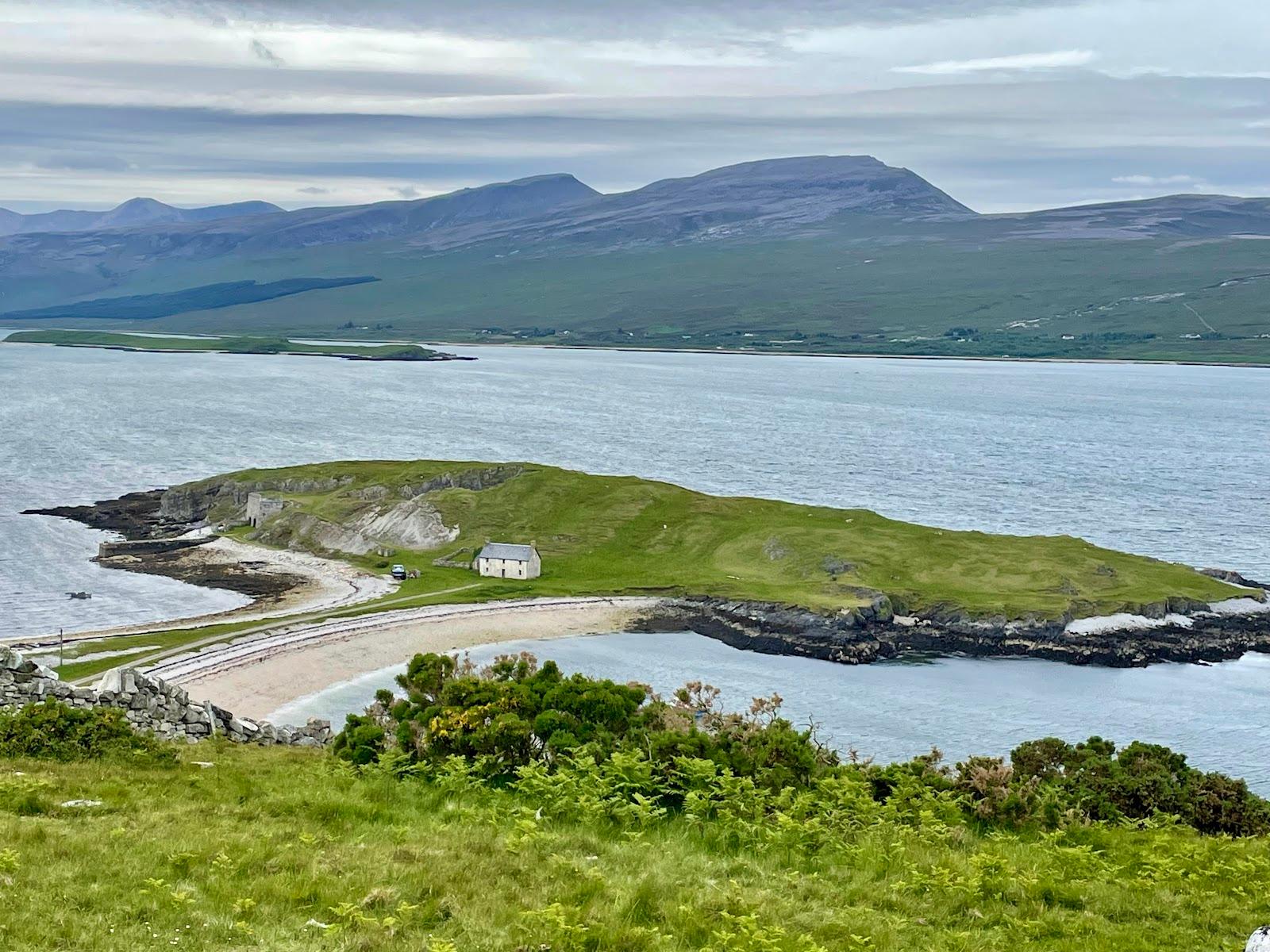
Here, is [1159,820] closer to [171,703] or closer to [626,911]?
[626,911]

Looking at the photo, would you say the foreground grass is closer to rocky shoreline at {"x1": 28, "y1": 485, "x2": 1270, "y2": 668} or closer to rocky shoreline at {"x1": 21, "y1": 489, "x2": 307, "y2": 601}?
rocky shoreline at {"x1": 28, "y1": 485, "x2": 1270, "y2": 668}

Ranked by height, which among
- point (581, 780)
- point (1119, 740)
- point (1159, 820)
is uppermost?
point (581, 780)

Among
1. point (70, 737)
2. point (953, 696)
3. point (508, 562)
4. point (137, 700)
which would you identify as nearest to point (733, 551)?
point (508, 562)

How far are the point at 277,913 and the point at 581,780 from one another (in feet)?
26.8

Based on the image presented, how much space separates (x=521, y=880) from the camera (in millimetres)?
16766

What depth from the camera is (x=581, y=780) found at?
22531mm

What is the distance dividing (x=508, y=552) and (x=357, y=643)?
2337 centimetres

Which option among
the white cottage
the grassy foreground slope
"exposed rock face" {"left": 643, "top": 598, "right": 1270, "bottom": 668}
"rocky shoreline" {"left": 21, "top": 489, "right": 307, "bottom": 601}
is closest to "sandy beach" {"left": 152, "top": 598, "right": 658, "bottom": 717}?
the grassy foreground slope

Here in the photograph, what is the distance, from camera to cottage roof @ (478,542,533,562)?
331 feet

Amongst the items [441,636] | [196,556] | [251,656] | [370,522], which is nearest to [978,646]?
[441,636]

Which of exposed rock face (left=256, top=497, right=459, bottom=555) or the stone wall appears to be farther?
exposed rock face (left=256, top=497, right=459, bottom=555)

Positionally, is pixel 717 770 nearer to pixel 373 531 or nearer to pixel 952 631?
pixel 952 631

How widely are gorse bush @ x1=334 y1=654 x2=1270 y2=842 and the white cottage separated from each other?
6797 cm

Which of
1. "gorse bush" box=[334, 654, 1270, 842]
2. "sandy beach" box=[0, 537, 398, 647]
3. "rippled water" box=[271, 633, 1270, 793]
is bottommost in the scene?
"rippled water" box=[271, 633, 1270, 793]
